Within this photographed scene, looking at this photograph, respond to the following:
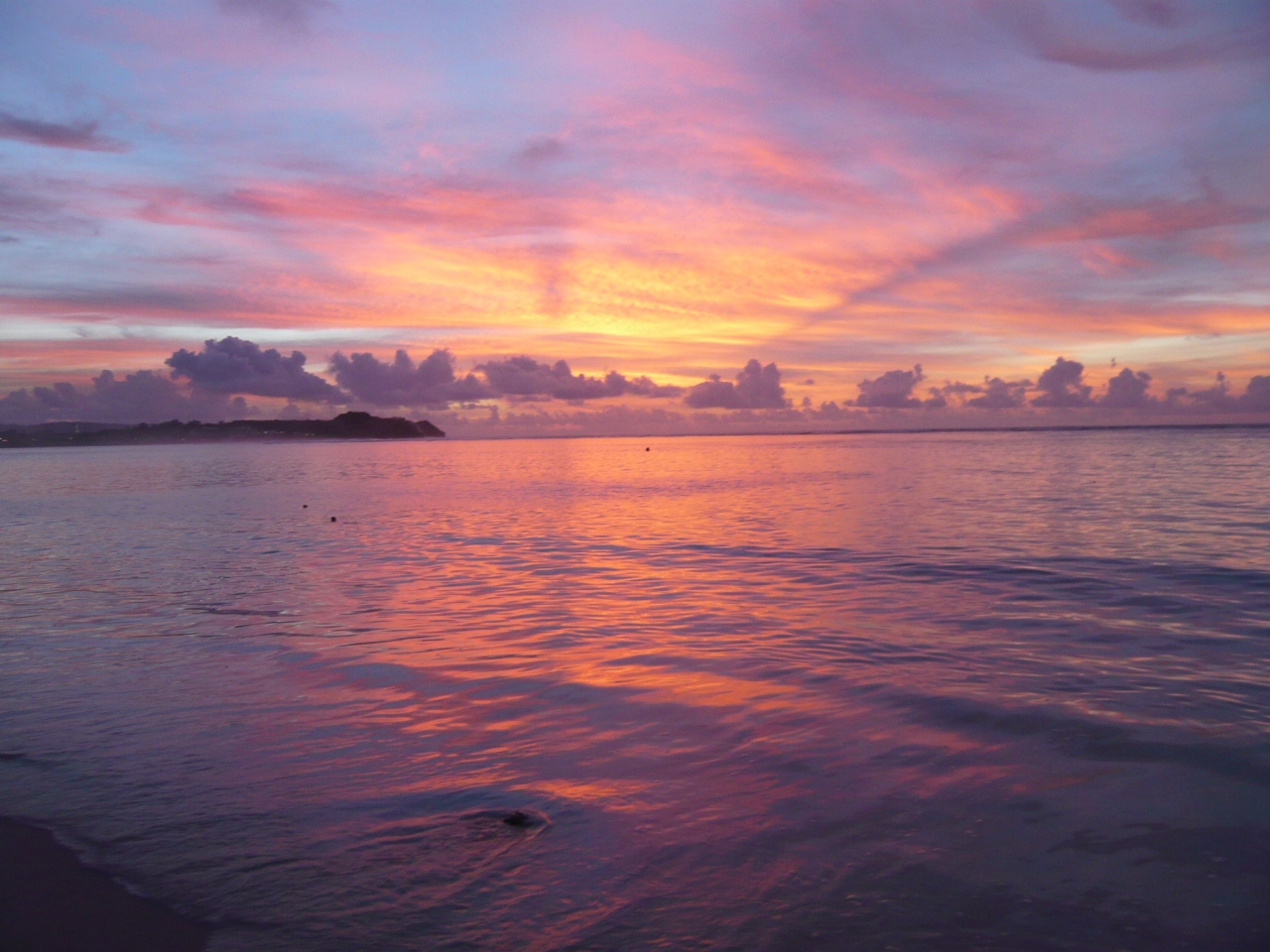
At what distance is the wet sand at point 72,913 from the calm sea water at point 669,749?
0.21m

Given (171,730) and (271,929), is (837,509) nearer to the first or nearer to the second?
(171,730)

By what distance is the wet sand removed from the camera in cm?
538

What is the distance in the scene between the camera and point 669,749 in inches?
350

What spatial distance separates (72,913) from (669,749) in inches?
215

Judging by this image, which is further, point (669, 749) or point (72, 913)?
point (669, 749)

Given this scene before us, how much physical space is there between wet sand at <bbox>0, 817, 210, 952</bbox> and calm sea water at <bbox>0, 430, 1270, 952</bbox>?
0.68 ft

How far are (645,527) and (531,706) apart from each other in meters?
21.5

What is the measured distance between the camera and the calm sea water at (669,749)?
5.91m

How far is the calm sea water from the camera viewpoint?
Answer: 233 inches

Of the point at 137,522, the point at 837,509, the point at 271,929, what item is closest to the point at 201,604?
the point at 271,929

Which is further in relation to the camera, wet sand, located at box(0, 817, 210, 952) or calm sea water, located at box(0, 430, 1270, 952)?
calm sea water, located at box(0, 430, 1270, 952)

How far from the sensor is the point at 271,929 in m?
5.54

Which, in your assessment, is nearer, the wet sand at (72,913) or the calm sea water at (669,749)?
the wet sand at (72,913)

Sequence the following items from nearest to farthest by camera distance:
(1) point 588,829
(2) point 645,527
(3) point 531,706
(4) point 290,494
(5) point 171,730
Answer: (1) point 588,829 < (5) point 171,730 < (3) point 531,706 < (2) point 645,527 < (4) point 290,494
